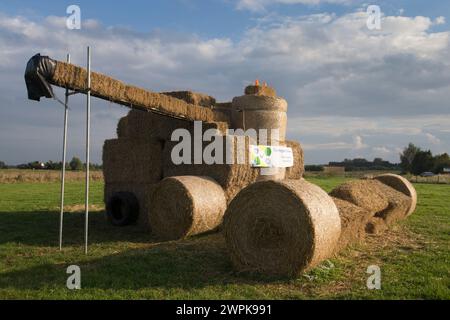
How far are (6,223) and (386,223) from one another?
10.3 meters

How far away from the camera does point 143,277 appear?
6859 millimetres

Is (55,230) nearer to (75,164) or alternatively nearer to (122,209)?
(122,209)

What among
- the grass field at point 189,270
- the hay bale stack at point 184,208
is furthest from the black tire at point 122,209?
the hay bale stack at point 184,208

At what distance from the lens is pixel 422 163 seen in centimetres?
7669

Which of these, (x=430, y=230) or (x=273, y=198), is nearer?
(x=273, y=198)

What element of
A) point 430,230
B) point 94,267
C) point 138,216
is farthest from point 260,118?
point 94,267

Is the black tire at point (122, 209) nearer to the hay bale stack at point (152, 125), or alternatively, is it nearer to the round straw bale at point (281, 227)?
the hay bale stack at point (152, 125)

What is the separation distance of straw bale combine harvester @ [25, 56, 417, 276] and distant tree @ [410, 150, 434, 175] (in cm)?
6651

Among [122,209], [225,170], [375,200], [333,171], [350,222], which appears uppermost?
[225,170]

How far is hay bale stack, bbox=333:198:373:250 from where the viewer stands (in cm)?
847

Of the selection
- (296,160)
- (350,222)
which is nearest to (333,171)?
(296,160)

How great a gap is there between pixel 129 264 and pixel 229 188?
4632 mm

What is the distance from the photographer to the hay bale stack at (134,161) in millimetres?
12609
